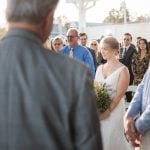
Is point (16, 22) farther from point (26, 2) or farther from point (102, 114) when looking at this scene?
point (102, 114)

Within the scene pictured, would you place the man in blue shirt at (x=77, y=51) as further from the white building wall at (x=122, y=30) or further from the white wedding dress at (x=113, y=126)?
the white building wall at (x=122, y=30)

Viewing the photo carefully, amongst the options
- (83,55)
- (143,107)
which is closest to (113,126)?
(143,107)

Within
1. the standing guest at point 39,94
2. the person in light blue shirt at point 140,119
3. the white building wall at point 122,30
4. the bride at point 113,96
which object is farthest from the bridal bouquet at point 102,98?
the white building wall at point 122,30

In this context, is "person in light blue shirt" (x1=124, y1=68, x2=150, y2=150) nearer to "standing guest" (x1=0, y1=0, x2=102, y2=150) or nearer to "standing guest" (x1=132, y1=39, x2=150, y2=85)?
"standing guest" (x1=0, y1=0, x2=102, y2=150)

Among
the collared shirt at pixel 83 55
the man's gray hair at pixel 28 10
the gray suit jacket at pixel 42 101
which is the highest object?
the man's gray hair at pixel 28 10

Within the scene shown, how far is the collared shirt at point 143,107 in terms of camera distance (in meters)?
3.24

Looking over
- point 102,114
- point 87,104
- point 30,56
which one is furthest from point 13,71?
point 102,114

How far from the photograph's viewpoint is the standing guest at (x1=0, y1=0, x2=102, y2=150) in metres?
1.67

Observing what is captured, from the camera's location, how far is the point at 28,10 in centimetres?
172

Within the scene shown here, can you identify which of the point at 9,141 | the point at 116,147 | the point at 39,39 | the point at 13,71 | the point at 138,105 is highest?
the point at 39,39

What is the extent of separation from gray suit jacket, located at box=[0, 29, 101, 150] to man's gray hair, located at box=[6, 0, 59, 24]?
3.7 inches

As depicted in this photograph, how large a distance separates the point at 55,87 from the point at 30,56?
0.16 metres

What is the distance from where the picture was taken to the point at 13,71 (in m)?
1.69

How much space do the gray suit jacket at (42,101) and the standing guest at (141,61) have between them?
23.1ft
